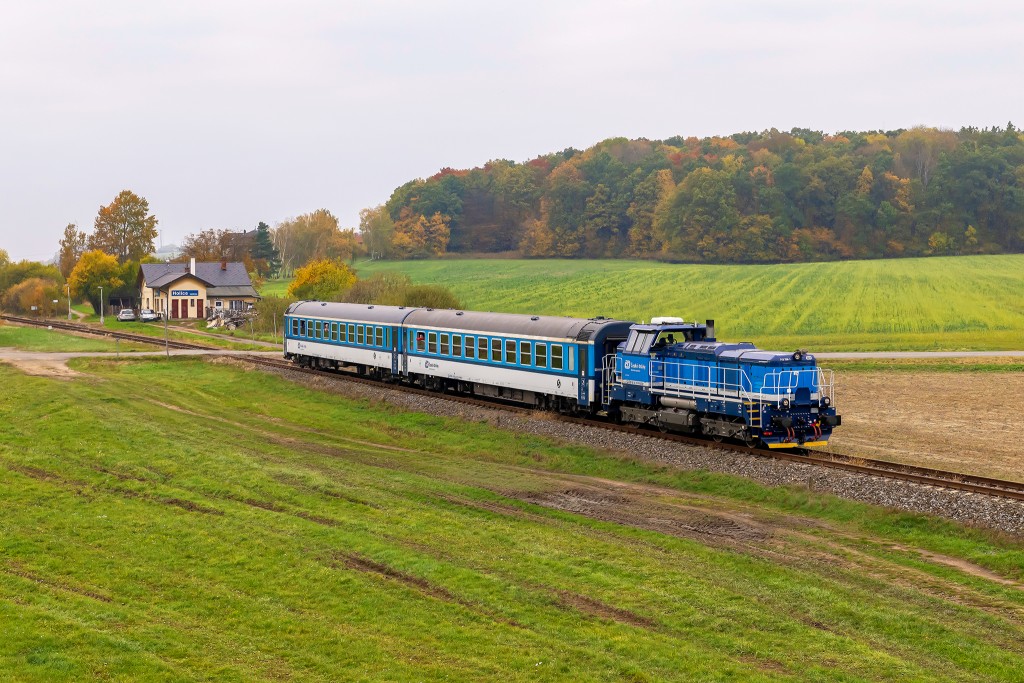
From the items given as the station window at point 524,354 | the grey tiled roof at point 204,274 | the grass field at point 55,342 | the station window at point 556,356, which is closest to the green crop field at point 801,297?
the grey tiled roof at point 204,274

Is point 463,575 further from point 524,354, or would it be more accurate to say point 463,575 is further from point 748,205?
point 748,205

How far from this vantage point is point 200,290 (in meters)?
94.1

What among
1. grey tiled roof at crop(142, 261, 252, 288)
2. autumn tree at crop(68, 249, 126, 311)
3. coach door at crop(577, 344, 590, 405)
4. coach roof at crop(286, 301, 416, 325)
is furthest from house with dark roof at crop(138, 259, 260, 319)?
coach door at crop(577, 344, 590, 405)

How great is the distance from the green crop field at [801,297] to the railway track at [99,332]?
30314mm

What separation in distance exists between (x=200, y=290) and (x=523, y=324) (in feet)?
208

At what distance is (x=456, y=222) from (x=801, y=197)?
5490cm

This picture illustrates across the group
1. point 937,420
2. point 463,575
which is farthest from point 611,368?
point 463,575

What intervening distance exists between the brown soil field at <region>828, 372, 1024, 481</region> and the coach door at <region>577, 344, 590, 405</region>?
810cm

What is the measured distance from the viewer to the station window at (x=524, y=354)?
3725 centimetres

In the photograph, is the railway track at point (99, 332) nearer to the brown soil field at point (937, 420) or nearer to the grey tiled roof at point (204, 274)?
the grey tiled roof at point (204, 274)

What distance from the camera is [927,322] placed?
244ft

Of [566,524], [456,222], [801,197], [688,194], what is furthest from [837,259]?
[566,524]

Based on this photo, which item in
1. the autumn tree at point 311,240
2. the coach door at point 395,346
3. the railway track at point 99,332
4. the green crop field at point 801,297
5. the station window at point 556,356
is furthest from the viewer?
the autumn tree at point 311,240

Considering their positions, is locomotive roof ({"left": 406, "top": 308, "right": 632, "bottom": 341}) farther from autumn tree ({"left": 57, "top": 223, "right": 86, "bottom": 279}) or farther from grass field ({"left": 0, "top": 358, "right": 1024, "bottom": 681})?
autumn tree ({"left": 57, "top": 223, "right": 86, "bottom": 279})
